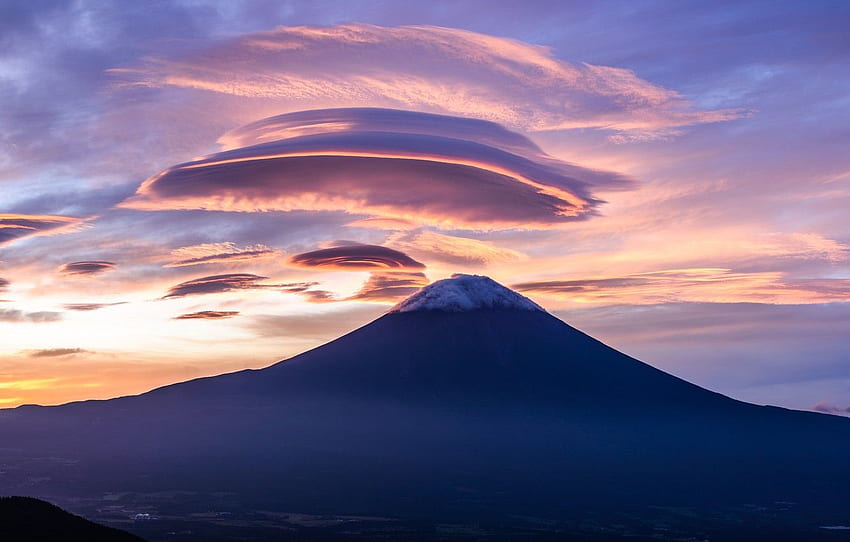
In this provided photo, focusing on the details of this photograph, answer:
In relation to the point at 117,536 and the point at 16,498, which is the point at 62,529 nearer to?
the point at 117,536

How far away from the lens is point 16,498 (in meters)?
137

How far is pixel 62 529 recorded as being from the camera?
122312 millimetres

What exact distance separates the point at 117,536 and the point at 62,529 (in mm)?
7178

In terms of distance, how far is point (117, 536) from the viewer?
4796 inches

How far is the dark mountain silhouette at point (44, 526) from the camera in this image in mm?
118062

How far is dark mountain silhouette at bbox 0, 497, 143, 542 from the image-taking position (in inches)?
4648

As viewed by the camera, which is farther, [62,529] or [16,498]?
[16,498]

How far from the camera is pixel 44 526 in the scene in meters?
122

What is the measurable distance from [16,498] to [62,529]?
61.9 ft

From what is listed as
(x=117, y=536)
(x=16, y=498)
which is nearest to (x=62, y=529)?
(x=117, y=536)

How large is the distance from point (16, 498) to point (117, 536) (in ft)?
79.9
